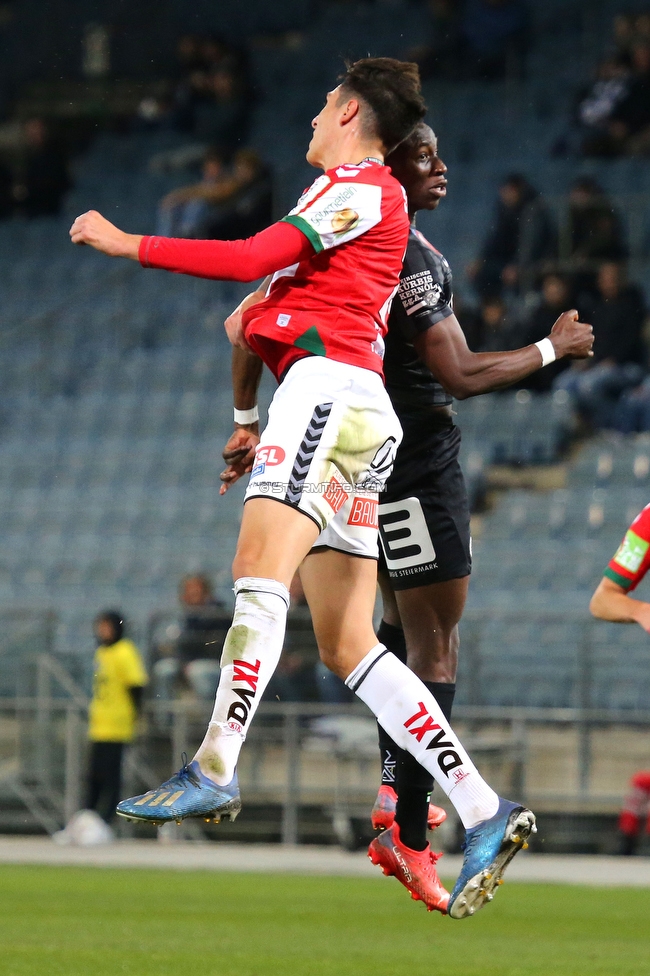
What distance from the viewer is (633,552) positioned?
23.4 feet

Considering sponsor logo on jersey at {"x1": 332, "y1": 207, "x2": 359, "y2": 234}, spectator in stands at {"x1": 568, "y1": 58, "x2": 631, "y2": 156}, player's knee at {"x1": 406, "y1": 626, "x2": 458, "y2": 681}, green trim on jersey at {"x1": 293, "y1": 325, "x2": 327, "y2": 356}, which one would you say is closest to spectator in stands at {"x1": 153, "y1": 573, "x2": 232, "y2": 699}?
spectator in stands at {"x1": 568, "y1": 58, "x2": 631, "y2": 156}

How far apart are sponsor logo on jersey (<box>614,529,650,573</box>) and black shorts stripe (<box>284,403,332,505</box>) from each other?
259 centimetres

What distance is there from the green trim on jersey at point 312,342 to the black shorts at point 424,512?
3.60 feet

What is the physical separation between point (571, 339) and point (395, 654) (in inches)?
55.6

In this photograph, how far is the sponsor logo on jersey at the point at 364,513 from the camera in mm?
5059

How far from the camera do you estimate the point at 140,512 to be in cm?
1709

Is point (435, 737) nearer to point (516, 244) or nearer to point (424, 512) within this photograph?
point (424, 512)

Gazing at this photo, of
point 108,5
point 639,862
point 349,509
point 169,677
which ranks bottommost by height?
point 639,862

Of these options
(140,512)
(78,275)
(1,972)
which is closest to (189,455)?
(140,512)

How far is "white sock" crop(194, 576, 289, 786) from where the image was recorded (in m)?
4.74

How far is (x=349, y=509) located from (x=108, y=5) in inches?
803

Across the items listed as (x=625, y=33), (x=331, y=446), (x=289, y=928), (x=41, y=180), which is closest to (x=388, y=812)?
(x=331, y=446)

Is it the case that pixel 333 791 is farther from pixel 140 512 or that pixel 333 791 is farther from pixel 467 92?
pixel 467 92

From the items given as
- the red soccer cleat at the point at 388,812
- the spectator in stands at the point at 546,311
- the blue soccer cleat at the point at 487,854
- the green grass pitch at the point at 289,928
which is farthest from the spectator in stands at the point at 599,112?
the blue soccer cleat at the point at 487,854
